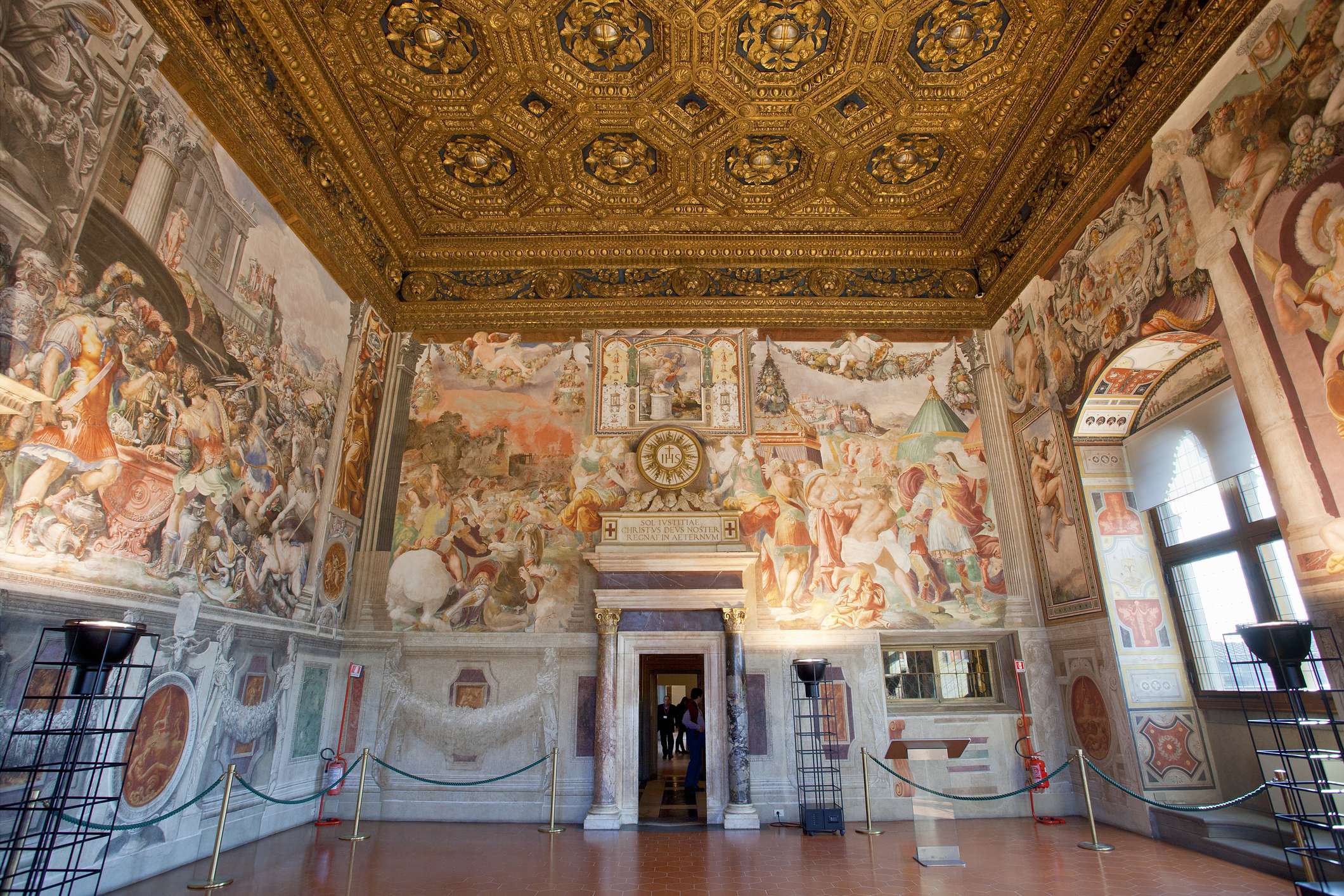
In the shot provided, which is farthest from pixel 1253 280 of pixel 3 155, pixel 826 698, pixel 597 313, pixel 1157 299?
pixel 3 155

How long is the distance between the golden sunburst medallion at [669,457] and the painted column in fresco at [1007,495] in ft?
16.1

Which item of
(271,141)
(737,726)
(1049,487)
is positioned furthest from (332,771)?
(1049,487)

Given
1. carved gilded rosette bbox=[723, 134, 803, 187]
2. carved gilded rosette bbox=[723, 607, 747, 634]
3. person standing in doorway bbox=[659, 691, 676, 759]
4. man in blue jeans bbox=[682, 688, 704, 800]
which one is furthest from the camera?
person standing in doorway bbox=[659, 691, 676, 759]

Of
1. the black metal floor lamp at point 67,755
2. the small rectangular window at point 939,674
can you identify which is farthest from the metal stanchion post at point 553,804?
the small rectangular window at point 939,674

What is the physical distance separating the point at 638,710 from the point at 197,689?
544 cm

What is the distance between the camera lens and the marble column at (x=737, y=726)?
363 inches

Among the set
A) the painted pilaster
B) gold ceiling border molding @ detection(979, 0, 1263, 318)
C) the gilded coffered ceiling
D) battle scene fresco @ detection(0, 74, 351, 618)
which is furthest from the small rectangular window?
battle scene fresco @ detection(0, 74, 351, 618)

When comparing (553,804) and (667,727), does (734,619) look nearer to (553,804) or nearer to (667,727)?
(553,804)

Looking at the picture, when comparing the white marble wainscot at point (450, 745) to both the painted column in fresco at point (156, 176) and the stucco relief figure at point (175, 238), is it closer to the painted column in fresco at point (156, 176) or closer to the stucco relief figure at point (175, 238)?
the stucco relief figure at point (175, 238)

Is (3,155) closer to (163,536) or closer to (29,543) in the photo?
(29,543)

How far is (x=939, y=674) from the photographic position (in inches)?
417

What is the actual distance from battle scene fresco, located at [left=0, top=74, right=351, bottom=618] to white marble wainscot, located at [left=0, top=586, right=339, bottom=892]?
216 mm

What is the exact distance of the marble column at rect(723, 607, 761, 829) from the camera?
9.22 m

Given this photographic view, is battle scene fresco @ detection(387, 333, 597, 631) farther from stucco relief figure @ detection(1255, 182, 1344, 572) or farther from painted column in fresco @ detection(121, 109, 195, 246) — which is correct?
stucco relief figure @ detection(1255, 182, 1344, 572)
